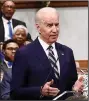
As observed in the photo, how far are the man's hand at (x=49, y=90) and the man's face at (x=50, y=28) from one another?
0.60 feet

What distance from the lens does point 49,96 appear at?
5.05 ft

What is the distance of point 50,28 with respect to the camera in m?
1.55

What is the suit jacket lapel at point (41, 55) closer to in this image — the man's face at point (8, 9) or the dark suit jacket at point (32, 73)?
the dark suit jacket at point (32, 73)

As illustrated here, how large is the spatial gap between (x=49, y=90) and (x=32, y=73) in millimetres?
111

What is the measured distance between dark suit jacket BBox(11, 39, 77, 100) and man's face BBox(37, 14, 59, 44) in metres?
0.07

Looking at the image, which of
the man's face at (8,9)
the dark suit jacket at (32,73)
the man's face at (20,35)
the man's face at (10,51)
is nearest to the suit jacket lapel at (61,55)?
the dark suit jacket at (32,73)

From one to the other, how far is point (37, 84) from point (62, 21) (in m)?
2.77

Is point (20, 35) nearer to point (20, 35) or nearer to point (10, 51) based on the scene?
point (20, 35)

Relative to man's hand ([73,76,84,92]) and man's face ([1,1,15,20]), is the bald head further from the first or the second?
man's face ([1,1,15,20])

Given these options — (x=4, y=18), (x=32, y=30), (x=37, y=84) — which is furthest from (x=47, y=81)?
(x=32, y=30)

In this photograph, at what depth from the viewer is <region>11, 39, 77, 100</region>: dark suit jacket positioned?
5.08 ft

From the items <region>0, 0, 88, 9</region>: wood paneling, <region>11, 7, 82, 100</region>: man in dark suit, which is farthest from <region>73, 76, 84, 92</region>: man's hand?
<region>0, 0, 88, 9</region>: wood paneling

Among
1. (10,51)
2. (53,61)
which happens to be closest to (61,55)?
(53,61)

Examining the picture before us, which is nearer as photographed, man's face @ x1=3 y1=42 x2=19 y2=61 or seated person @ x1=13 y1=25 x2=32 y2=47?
man's face @ x1=3 y1=42 x2=19 y2=61
